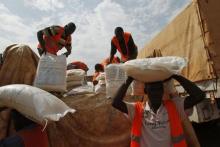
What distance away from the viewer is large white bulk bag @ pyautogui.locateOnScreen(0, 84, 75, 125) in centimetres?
245

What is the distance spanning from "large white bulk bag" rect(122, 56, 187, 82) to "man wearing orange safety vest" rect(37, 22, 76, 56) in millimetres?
2040

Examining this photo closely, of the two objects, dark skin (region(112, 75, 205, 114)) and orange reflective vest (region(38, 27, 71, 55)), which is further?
orange reflective vest (region(38, 27, 71, 55))

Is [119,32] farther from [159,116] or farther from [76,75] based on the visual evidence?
[159,116]

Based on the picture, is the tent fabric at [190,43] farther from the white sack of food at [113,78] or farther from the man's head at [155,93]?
the man's head at [155,93]

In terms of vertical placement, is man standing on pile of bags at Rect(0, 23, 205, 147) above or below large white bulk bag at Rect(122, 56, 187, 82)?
below

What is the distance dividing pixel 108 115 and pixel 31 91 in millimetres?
1322

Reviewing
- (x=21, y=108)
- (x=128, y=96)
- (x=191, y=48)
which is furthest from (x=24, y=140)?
(x=191, y=48)

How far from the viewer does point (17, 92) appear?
2.77m

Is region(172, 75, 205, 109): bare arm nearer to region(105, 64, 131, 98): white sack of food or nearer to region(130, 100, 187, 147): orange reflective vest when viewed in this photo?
region(130, 100, 187, 147): orange reflective vest

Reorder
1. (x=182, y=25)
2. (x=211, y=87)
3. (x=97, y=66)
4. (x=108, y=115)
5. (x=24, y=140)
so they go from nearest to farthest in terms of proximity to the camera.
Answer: (x=24, y=140) < (x=108, y=115) < (x=211, y=87) < (x=182, y=25) < (x=97, y=66)

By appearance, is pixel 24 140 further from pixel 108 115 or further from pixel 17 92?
pixel 108 115

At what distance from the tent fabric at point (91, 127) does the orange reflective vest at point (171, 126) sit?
1250 mm

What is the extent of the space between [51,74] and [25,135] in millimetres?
1663

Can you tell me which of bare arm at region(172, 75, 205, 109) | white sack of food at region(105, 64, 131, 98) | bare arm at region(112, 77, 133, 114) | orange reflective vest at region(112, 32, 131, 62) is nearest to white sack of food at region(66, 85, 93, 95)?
white sack of food at region(105, 64, 131, 98)
